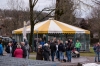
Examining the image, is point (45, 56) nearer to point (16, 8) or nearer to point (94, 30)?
point (16, 8)

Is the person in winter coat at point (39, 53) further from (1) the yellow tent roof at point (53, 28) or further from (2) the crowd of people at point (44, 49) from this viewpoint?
(1) the yellow tent roof at point (53, 28)

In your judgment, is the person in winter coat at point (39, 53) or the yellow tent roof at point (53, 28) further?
the yellow tent roof at point (53, 28)

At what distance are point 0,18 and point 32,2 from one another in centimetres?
3925

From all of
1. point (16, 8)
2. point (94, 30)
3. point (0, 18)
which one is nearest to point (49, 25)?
point (16, 8)

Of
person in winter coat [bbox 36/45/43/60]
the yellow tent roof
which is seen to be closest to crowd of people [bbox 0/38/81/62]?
person in winter coat [bbox 36/45/43/60]

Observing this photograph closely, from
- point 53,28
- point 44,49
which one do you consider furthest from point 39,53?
point 53,28

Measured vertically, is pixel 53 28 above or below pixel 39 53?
above

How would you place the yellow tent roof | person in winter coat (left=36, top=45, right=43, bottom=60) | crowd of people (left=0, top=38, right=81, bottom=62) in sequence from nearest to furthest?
crowd of people (left=0, top=38, right=81, bottom=62), person in winter coat (left=36, top=45, right=43, bottom=60), the yellow tent roof

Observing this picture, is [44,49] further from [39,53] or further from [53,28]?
[53,28]

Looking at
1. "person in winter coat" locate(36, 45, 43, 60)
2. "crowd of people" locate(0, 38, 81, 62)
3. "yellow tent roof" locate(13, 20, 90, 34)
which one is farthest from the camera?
"yellow tent roof" locate(13, 20, 90, 34)

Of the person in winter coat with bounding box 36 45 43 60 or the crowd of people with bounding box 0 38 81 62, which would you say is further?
the person in winter coat with bounding box 36 45 43 60

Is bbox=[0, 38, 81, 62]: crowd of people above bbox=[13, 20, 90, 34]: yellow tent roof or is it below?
below

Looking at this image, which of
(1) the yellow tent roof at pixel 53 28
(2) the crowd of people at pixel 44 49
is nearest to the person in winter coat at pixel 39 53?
(2) the crowd of people at pixel 44 49

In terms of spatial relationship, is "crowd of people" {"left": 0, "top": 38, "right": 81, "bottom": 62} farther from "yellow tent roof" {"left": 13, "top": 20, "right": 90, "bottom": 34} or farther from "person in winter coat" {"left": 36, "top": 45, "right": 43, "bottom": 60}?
"yellow tent roof" {"left": 13, "top": 20, "right": 90, "bottom": 34}
